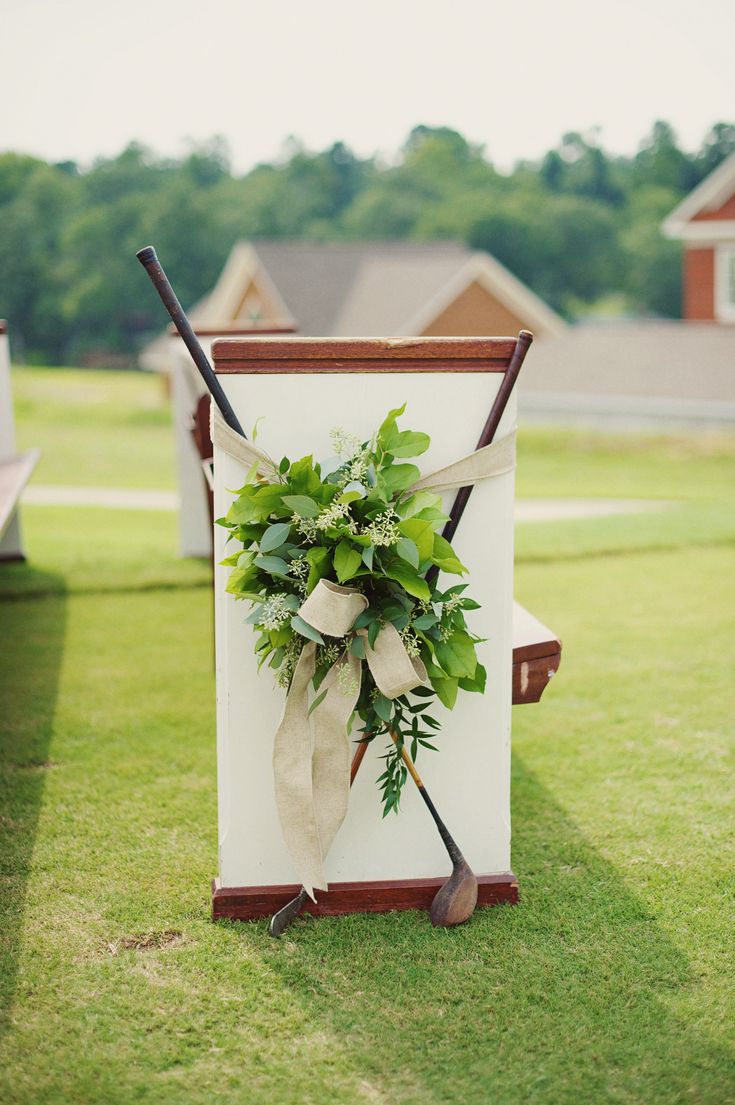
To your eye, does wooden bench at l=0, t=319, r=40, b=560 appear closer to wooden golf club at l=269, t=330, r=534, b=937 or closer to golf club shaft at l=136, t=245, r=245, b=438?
golf club shaft at l=136, t=245, r=245, b=438

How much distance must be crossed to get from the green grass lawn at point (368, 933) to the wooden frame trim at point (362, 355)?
1455mm

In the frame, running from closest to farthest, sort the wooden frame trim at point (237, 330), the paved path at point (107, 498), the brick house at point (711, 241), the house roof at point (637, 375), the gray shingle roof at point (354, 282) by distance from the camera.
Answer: the wooden frame trim at point (237, 330) → the paved path at point (107, 498) → the house roof at point (637, 375) → the brick house at point (711, 241) → the gray shingle roof at point (354, 282)

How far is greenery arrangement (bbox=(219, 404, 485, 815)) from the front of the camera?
2.79 meters

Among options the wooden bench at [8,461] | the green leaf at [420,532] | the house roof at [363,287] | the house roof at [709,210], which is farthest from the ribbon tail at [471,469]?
the house roof at [363,287]

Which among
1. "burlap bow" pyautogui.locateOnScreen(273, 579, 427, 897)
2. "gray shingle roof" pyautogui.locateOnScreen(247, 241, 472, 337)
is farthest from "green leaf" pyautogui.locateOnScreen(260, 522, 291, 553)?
"gray shingle roof" pyautogui.locateOnScreen(247, 241, 472, 337)

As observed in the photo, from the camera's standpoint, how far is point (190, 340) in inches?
114

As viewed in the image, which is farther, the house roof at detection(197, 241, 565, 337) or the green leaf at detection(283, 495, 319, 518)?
the house roof at detection(197, 241, 565, 337)

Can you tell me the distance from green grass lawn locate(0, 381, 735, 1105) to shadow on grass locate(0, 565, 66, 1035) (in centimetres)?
1

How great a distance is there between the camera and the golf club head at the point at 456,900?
3119mm

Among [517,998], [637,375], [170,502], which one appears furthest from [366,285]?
[517,998]

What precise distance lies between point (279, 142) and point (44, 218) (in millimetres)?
33540

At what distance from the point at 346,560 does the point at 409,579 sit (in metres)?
0.16

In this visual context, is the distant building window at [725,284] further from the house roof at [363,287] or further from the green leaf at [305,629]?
the green leaf at [305,629]

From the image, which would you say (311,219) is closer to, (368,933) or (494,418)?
(494,418)
